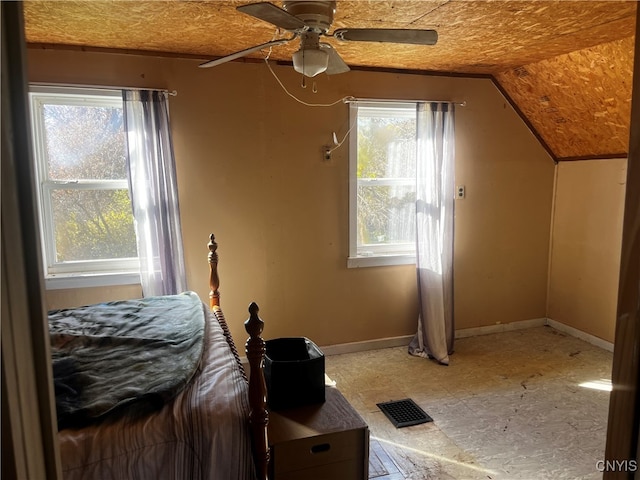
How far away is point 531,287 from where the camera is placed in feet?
14.4

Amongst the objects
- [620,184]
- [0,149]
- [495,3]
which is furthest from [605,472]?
[620,184]

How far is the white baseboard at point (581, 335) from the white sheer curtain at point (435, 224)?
133cm

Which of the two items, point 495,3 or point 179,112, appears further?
point 179,112

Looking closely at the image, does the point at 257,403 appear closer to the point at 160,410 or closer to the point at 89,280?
the point at 160,410

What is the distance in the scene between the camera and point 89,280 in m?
3.15

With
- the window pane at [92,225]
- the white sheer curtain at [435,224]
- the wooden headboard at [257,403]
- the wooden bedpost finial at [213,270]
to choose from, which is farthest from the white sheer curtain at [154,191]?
→ the white sheer curtain at [435,224]

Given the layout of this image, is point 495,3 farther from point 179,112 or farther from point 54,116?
point 54,116

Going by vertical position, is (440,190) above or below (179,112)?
below

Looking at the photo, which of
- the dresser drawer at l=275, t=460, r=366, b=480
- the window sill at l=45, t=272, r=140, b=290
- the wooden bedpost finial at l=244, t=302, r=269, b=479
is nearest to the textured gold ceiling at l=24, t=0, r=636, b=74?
the window sill at l=45, t=272, r=140, b=290

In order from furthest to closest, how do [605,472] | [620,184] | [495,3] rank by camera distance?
1. [620,184]
2. [495,3]
3. [605,472]

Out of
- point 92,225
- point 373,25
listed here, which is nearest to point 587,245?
point 373,25

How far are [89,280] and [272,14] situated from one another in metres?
2.35

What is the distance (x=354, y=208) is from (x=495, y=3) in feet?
6.05

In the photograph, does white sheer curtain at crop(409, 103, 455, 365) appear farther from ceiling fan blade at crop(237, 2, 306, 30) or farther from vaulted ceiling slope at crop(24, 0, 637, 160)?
ceiling fan blade at crop(237, 2, 306, 30)
